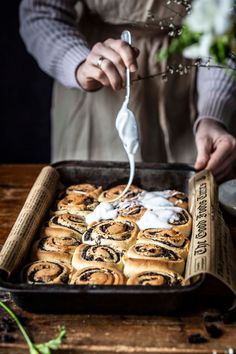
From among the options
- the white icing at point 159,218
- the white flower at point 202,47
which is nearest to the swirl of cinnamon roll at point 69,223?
the white icing at point 159,218

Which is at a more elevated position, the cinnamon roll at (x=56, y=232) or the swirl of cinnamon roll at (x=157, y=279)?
the swirl of cinnamon roll at (x=157, y=279)

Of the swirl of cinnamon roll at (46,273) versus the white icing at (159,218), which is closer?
the swirl of cinnamon roll at (46,273)

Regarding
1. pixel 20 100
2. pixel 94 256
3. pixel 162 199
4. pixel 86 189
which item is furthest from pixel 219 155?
pixel 20 100

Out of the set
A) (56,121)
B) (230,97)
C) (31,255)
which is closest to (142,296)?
(31,255)

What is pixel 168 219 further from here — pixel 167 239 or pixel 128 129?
pixel 128 129

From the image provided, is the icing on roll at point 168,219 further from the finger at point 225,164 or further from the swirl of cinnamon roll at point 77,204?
the finger at point 225,164

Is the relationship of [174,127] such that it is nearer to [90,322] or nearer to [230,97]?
[230,97]

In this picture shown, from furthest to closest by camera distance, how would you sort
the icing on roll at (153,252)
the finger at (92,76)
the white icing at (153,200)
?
1. the finger at (92,76)
2. the white icing at (153,200)
3. the icing on roll at (153,252)
